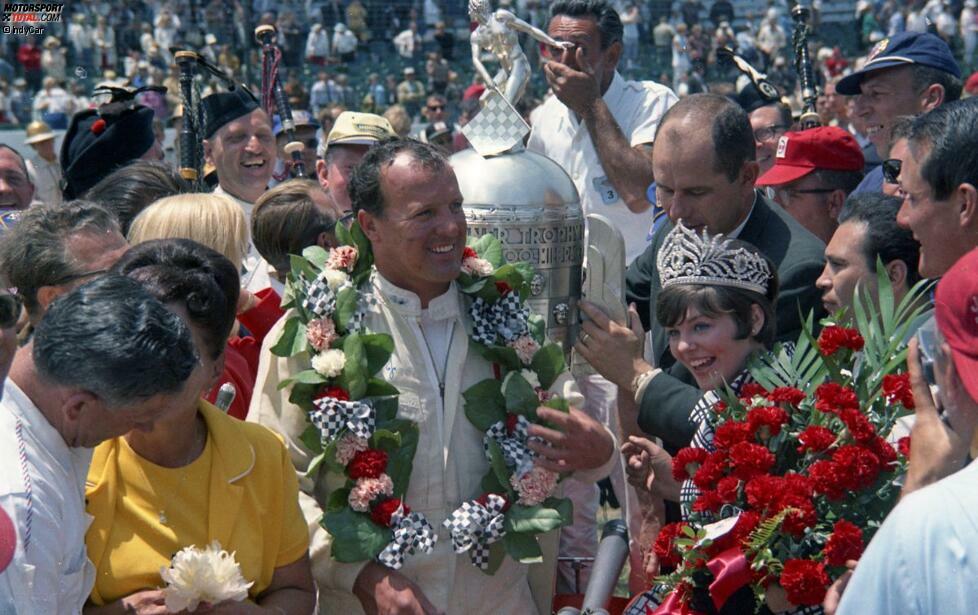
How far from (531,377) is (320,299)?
68cm

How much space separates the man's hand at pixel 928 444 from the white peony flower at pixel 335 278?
1.85 metres

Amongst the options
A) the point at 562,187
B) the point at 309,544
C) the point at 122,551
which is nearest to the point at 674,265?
the point at 562,187

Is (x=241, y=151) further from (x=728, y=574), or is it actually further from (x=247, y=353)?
(x=728, y=574)

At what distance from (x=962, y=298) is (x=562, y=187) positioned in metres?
2.22

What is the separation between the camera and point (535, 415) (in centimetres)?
414

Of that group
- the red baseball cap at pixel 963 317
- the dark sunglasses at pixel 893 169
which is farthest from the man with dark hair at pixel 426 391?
the red baseball cap at pixel 963 317

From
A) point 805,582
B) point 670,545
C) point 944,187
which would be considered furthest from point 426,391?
point 944,187

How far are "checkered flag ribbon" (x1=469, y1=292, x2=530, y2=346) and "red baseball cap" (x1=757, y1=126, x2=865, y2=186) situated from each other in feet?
5.88

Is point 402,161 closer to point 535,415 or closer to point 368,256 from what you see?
point 368,256

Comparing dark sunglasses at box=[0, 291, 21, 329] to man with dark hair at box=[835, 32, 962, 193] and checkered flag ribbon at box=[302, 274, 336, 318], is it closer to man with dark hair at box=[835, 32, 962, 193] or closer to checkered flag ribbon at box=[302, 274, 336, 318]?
checkered flag ribbon at box=[302, 274, 336, 318]

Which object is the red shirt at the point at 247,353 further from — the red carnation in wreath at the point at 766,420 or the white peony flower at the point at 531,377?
the red carnation in wreath at the point at 766,420

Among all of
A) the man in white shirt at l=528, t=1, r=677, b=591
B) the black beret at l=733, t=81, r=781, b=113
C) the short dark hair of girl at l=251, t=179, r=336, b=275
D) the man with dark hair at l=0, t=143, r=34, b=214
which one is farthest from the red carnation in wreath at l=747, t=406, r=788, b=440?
the man with dark hair at l=0, t=143, r=34, b=214

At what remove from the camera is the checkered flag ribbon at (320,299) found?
4082 mm

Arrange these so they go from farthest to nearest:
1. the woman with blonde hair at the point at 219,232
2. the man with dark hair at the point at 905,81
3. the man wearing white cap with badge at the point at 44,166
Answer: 1. the man wearing white cap with badge at the point at 44,166
2. the man with dark hair at the point at 905,81
3. the woman with blonde hair at the point at 219,232
